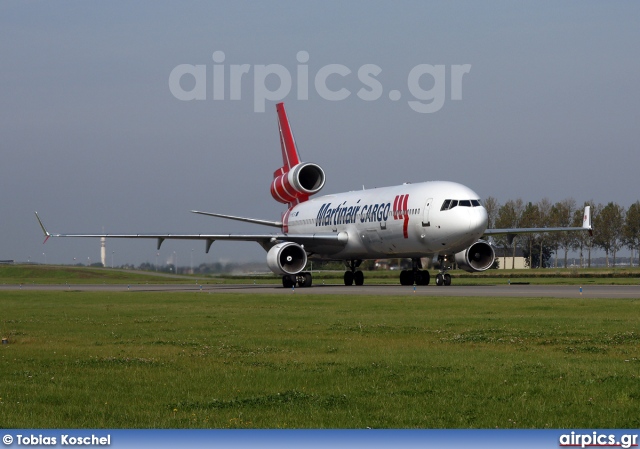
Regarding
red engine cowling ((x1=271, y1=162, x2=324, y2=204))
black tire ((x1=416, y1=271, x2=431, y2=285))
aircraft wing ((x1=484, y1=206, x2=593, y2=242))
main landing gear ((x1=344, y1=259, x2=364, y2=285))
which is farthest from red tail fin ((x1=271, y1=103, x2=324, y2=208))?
aircraft wing ((x1=484, y1=206, x2=593, y2=242))

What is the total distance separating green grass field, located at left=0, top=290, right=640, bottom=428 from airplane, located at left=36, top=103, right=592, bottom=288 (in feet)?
57.9

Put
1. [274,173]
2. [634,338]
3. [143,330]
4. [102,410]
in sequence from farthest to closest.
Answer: [274,173] → [143,330] → [634,338] → [102,410]

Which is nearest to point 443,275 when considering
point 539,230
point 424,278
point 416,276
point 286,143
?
point 424,278

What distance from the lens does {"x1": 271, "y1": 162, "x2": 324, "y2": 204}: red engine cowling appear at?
5553cm

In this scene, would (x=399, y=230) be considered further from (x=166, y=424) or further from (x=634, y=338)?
(x=166, y=424)

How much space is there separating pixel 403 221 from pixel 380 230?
2375mm

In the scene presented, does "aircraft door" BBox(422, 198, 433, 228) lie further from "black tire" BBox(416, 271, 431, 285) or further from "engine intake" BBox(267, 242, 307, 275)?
"engine intake" BBox(267, 242, 307, 275)

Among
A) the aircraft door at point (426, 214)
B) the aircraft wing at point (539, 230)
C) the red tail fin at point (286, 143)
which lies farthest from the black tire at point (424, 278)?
the red tail fin at point (286, 143)

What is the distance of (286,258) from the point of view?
45.9 meters

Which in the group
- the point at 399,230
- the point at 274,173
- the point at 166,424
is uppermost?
the point at 274,173

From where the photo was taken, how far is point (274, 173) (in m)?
60.7

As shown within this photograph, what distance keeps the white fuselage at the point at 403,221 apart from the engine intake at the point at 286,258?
320 centimetres

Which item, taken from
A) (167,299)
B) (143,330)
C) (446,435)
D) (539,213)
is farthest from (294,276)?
(539,213)

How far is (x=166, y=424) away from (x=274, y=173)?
51.9m
